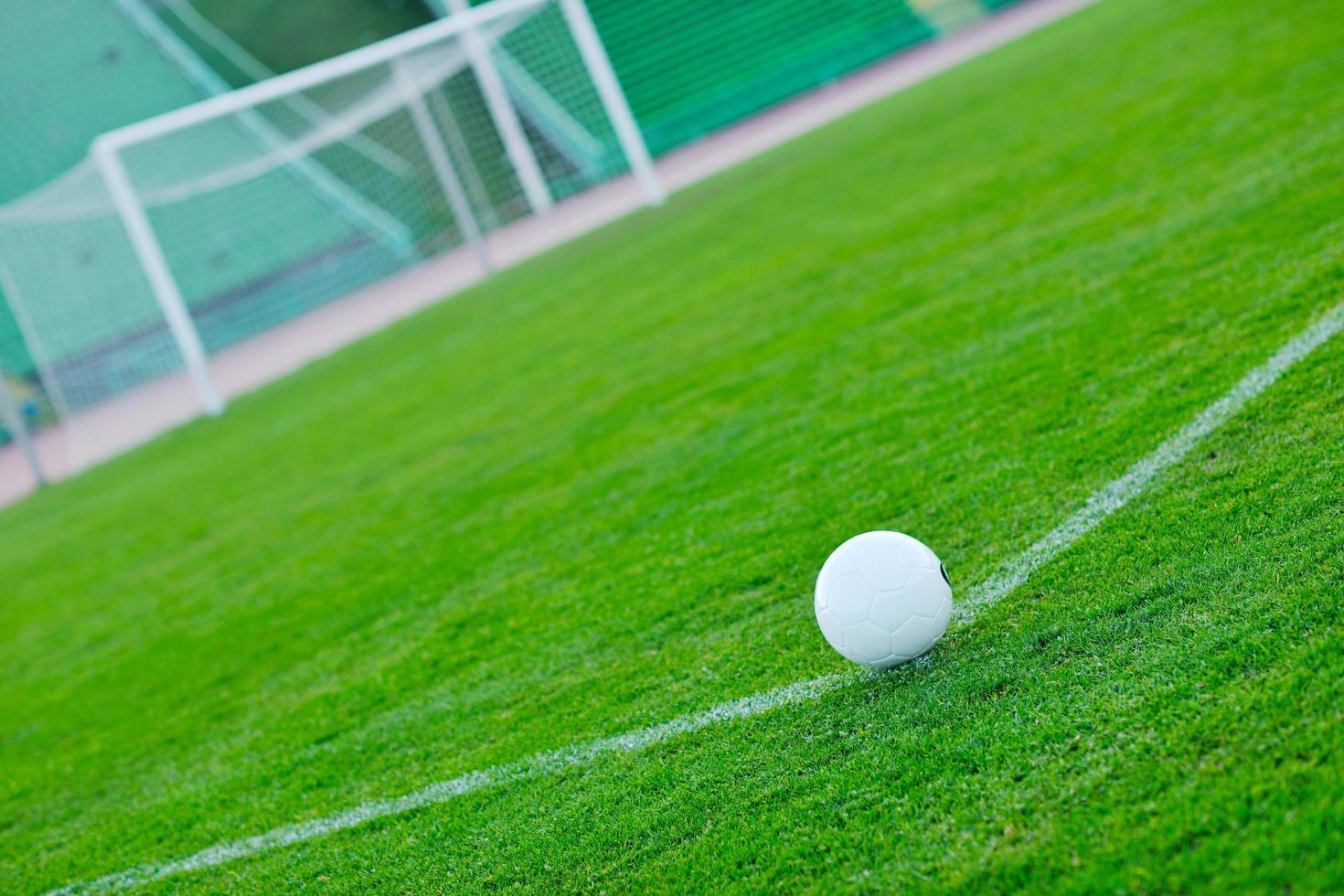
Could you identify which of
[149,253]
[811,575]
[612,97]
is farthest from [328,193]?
[811,575]

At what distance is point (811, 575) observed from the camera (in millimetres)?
3824

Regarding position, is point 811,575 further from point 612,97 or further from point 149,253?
point 612,97

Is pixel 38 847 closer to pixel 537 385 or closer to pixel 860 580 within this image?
pixel 860 580

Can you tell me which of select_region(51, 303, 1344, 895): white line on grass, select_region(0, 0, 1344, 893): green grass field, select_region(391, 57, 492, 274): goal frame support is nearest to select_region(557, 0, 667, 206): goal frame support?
select_region(391, 57, 492, 274): goal frame support

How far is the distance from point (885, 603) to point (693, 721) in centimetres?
69

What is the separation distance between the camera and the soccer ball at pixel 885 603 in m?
2.90

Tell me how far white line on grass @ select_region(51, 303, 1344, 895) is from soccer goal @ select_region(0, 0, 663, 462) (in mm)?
10726

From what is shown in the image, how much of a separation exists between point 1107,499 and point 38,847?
382cm

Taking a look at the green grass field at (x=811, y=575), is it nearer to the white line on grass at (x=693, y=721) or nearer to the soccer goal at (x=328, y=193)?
the white line on grass at (x=693, y=721)

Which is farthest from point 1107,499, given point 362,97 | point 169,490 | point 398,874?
point 362,97

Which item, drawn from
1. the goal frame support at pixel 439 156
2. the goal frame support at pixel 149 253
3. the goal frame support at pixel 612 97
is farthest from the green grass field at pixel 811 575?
the goal frame support at pixel 439 156

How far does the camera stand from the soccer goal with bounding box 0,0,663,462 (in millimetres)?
13094

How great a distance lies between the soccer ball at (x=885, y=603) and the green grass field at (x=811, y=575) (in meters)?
0.13

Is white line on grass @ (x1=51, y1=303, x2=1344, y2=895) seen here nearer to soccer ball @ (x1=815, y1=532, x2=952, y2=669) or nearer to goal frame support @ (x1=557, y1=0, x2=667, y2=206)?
soccer ball @ (x1=815, y1=532, x2=952, y2=669)
